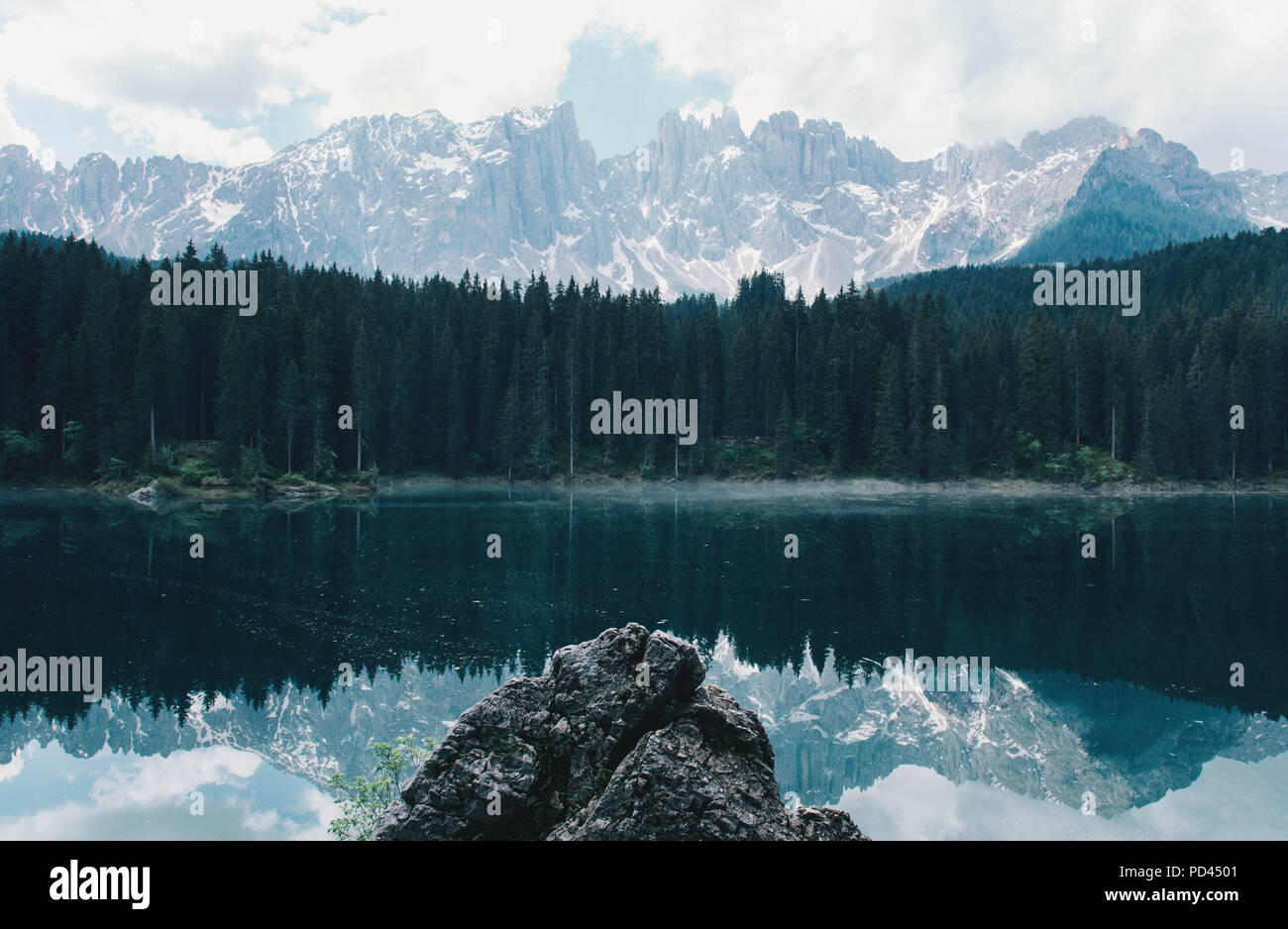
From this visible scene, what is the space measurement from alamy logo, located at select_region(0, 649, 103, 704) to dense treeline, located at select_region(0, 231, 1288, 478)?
62433mm

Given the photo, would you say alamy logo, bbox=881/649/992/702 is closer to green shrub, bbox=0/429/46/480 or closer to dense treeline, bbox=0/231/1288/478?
dense treeline, bbox=0/231/1288/478

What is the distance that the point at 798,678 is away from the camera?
77.0ft

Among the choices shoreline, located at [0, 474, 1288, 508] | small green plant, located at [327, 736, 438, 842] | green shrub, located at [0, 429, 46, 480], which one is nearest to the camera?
small green plant, located at [327, 736, 438, 842]

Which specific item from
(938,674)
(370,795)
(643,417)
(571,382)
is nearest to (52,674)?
(370,795)

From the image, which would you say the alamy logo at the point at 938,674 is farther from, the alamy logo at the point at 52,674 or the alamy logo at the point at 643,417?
the alamy logo at the point at 643,417

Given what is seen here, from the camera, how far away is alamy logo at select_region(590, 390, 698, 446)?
106m

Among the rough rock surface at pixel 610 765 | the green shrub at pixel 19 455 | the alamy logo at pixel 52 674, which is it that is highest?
the green shrub at pixel 19 455

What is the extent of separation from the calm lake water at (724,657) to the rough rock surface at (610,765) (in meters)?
5.26

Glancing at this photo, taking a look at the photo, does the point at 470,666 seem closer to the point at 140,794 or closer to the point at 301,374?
the point at 140,794

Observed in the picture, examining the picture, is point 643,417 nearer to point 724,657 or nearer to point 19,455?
point 19,455

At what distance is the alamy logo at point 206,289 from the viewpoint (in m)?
91.1
